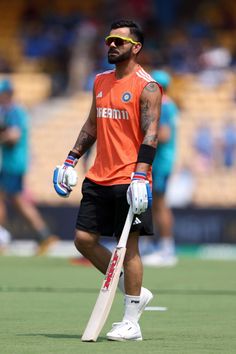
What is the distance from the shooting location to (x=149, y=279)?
13.3 metres

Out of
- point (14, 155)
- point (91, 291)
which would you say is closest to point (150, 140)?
point (91, 291)

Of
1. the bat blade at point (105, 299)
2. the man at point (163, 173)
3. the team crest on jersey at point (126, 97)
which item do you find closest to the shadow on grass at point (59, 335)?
the bat blade at point (105, 299)

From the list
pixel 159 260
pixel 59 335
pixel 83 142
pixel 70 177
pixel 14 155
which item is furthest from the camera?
pixel 14 155

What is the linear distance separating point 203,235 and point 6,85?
4.44 metres

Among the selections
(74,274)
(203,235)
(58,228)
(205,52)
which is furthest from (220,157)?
(74,274)

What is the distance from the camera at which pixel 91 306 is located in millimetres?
10336

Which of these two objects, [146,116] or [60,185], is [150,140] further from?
[60,185]

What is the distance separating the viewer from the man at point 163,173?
1488cm

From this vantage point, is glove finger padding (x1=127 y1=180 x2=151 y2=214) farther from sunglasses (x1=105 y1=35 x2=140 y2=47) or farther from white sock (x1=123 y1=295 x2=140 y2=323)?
sunglasses (x1=105 y1=35 x2=140 y2=47)

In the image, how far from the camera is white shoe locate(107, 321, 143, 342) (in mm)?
7914

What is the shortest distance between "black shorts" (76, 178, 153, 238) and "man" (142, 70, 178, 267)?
21.1 ft

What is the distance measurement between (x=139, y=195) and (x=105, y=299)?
725mm

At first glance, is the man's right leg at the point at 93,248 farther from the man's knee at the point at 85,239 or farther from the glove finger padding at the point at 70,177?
the glove finger padding at the point at 70,177

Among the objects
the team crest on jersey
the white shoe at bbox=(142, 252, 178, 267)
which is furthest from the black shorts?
the white shoe at bbox=(142, 252, 178, 267)
